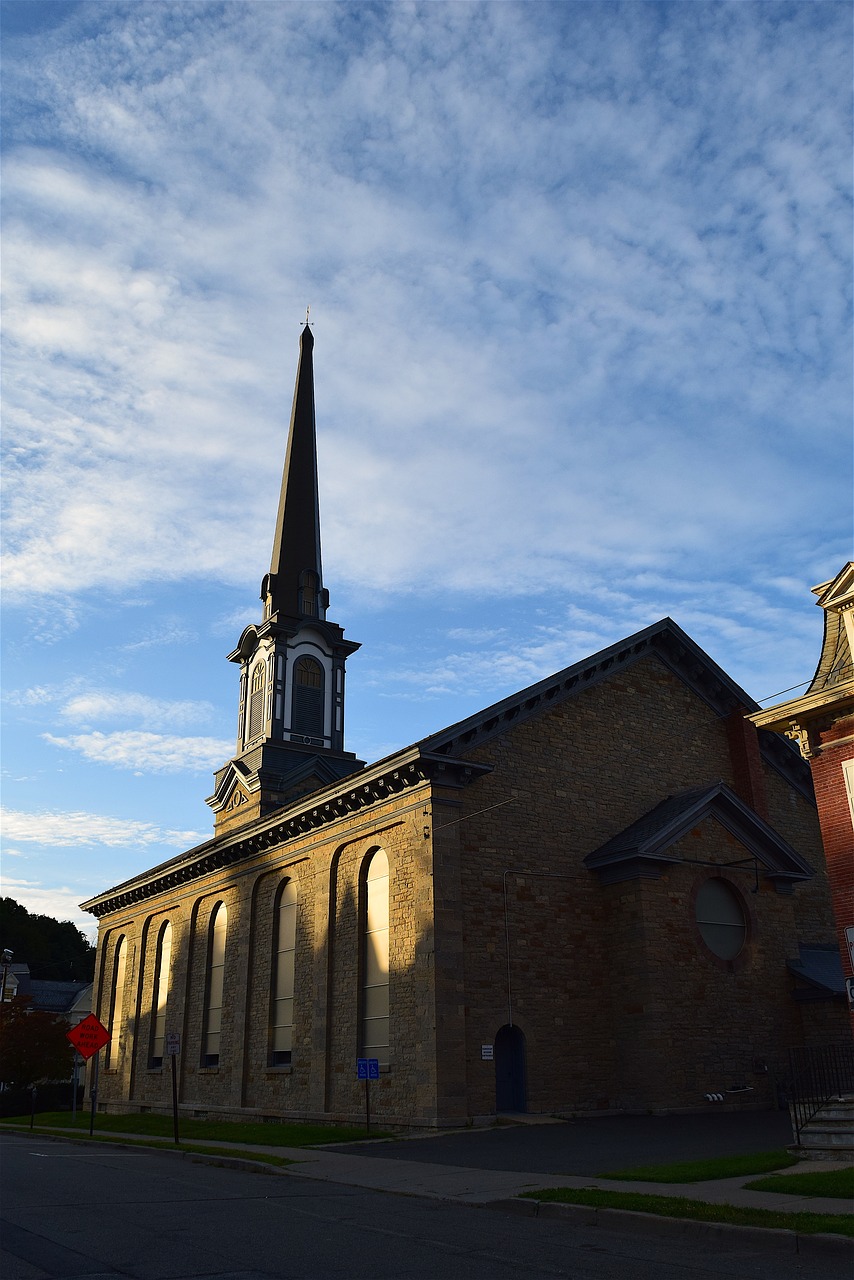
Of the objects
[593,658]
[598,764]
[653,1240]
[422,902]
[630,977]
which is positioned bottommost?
[653,1240]

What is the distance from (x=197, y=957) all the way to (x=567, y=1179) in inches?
1038

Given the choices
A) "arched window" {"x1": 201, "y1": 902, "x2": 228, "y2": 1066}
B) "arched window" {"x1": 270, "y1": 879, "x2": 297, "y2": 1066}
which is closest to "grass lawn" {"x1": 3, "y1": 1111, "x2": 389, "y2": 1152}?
"arched window" {"x1": 270, "y1": 879, "x2": 297, "y2": 1066}

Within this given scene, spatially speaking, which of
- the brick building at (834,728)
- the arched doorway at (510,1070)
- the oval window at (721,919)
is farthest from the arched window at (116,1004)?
the brick building at (834,728)

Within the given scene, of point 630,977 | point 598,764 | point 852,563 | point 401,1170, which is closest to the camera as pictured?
point 401,1170

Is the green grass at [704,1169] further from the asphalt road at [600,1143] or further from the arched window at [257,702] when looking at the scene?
the arched window at [257,702]

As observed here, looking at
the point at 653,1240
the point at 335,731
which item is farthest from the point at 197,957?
the point at 653,1240

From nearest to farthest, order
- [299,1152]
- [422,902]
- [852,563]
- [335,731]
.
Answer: [852,563] → [299,1152] → [422,902] → [335,731]

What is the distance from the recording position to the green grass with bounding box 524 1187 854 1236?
32.0 feet

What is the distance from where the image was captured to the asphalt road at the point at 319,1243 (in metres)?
8.72

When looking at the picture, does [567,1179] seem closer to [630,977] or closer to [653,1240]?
[653,1240]

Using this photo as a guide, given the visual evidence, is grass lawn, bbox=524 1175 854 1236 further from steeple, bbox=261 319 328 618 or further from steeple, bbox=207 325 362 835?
steeple, bbox=261 319 328 618

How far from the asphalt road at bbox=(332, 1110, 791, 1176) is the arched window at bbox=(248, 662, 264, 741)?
26221mm

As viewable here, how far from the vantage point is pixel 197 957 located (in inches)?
1502

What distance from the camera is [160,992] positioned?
41.8 metres
